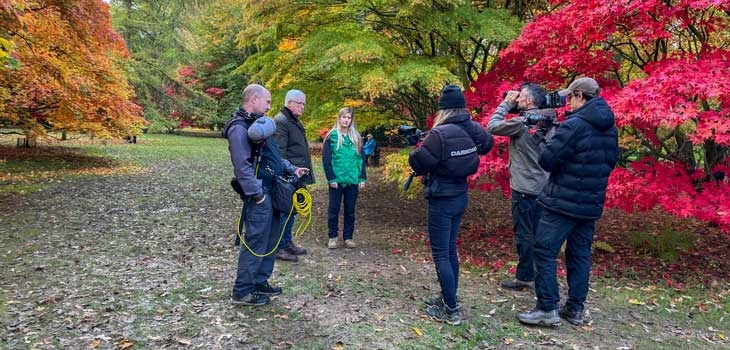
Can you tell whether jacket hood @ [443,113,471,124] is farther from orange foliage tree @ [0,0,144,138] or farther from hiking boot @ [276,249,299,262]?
orange foliage tree @ [0,0,144,138]

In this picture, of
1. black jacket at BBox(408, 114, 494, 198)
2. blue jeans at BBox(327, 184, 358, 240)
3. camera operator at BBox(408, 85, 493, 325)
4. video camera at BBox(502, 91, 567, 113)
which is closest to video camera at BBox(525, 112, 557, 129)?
video camera at BBox(502, 91, 567, 113)

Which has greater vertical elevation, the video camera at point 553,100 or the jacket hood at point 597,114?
the video camera at point 553,100

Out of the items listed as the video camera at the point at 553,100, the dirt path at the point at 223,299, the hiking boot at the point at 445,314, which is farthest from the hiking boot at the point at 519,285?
the video camera at the point at 553,100

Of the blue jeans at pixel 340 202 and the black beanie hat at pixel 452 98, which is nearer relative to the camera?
the black beanie hat at pixel 452 98

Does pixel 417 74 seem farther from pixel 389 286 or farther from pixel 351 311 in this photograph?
pixel 351 311

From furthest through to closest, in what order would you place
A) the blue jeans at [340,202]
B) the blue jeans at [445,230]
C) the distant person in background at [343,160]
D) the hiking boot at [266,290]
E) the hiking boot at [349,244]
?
the hiking boot at [349,244], the blue jeans at [340,202], the distant person in background at [343,160], the hiking boot at [266,290], the blue jeans at [445,230]

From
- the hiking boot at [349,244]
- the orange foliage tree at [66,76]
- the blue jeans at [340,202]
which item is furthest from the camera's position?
the orange foliage tree at [66,76]

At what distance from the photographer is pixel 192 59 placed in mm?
27984

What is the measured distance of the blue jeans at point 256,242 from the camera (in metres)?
3.42

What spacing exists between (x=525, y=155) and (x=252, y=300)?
8.15 feet

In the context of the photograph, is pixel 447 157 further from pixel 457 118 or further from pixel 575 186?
pixel 575 186

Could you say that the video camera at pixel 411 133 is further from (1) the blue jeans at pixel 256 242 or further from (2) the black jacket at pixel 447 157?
(1) the blue jeans at pixel 256 242

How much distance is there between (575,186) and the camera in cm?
314

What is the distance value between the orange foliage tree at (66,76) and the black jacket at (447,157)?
21.0ft
